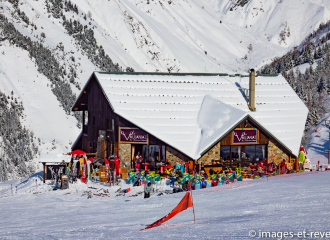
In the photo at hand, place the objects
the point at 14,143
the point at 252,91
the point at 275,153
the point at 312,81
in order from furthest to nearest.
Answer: the point at 312,81 → the point at 14,143 → the point at 252,91 → the point at 275,153

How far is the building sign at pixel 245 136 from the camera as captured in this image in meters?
28.0

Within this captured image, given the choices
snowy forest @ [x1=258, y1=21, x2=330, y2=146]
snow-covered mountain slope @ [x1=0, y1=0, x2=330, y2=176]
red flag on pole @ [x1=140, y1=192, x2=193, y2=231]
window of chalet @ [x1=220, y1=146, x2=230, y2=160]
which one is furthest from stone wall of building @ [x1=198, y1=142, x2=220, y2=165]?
snow-covered mountain slope @ [x1=0, y1=0, x2=330, y2=176]

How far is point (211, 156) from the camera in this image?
90.1ft

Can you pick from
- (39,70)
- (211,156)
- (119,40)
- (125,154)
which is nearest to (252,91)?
(211,156)

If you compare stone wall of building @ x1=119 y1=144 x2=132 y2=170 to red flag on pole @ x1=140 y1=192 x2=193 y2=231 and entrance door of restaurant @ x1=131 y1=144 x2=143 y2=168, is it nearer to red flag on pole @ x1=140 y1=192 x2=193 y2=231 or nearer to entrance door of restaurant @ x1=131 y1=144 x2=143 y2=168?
entrance door of restaurant @ x1=131 y1=144 x2=143 y2=168

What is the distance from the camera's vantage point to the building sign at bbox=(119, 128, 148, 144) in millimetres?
27453

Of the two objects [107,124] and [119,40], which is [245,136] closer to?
[107,124]

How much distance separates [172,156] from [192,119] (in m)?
3.18

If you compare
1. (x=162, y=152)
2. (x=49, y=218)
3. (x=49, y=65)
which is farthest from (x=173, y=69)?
(x=49, y=218)

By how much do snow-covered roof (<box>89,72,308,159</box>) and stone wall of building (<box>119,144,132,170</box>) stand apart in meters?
1.65

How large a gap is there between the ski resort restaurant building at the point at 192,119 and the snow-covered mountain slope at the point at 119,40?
1750 centimetres

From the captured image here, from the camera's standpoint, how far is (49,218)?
1656 cm

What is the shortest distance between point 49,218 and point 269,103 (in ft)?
61.6

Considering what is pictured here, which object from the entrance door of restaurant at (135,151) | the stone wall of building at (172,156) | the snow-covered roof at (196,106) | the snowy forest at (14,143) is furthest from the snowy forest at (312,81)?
the snowy forest at (14,143)
